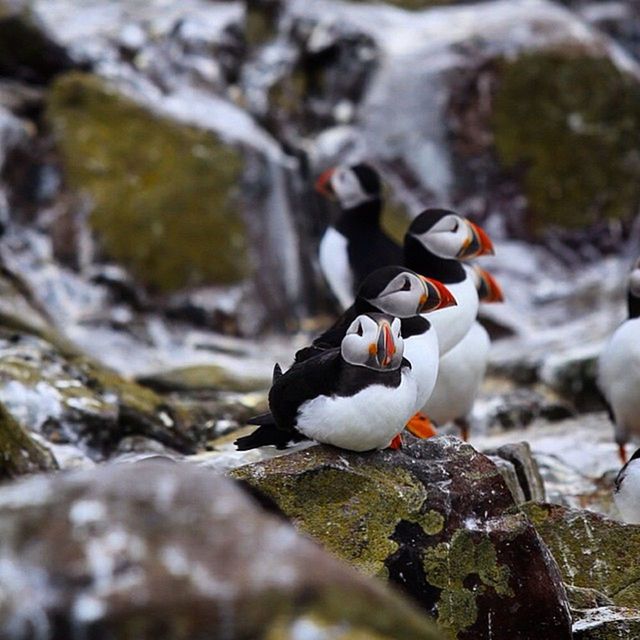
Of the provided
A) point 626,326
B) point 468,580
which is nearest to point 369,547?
point 468,580

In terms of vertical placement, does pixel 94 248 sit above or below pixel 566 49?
below

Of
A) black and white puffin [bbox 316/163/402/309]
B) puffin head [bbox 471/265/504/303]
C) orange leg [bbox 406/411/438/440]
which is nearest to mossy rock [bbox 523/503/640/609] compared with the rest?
orange leg [bbox 406/411/438/440]

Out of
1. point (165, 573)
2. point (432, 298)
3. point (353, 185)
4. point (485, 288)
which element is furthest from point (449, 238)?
point (165, 573)

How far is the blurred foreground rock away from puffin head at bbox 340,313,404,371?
2.82ft

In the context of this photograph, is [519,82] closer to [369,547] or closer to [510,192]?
[510,192]

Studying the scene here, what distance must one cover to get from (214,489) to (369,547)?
1.83 m

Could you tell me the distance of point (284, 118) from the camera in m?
13.3

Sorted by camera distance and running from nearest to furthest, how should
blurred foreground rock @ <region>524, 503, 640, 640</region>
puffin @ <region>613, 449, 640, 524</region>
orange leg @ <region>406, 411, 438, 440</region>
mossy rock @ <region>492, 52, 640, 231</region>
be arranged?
blurred foreground rock @ <region>524, 503, 640, 640</region> → puffin @ <region>613, 449, 640, 524</region> → orange leg @ <region>406, 411, 438, 440</region> → mossy rock @ <region>492, 52, 640, 231</region>

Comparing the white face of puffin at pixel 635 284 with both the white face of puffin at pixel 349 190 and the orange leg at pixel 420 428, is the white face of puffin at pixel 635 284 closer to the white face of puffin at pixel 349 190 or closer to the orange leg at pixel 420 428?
the orange leg at pixel 420 428

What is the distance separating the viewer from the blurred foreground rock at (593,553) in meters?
4.82

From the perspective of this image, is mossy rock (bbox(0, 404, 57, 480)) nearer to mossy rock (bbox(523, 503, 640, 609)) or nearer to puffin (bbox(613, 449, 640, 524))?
mossy rock (bbox(523, 503, 640, 609))

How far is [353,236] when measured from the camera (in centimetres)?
873

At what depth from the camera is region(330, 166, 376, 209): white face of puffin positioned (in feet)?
29.3

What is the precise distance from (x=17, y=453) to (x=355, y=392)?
1.64 meters
